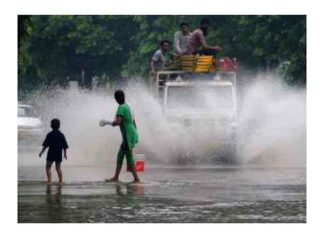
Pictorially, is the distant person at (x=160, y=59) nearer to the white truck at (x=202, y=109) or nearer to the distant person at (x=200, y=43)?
the distant person at (x=200, y=43)

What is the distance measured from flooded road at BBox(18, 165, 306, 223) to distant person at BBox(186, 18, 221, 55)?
17.6ft

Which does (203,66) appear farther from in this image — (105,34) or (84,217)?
(105,34)

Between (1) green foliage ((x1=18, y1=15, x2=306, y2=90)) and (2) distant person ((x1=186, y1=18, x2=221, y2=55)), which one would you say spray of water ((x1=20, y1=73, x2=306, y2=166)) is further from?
(1) green foliage ((x1=18, y1=15, x2=306, y2=90))

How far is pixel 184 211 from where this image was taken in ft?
52.5

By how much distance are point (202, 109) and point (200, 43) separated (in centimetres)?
199

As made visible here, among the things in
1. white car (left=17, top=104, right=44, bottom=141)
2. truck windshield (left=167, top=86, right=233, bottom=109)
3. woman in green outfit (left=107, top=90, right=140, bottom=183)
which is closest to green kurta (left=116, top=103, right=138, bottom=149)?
woman in green outfit (left=107, top=90, right=140, bottom=183)

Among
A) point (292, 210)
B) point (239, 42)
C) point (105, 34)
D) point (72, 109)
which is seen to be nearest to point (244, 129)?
point (72, 109)

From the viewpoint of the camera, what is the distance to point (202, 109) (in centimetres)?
2817

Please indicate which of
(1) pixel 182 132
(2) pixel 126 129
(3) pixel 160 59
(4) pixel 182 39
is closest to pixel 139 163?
(2) pixel 126 129

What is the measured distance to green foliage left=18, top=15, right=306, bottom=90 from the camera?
49.9 metres

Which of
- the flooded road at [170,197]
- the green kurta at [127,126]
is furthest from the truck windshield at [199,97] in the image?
the green kurta at [127,126]

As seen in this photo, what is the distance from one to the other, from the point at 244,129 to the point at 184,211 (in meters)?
12.4

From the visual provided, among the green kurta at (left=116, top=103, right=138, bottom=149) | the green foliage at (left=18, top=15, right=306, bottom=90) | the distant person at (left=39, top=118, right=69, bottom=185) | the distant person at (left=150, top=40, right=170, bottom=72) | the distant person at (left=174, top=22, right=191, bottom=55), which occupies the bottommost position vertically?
the distant person at (left=39, top=118, right=69, bottom=185)

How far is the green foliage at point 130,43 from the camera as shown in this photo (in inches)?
1965
